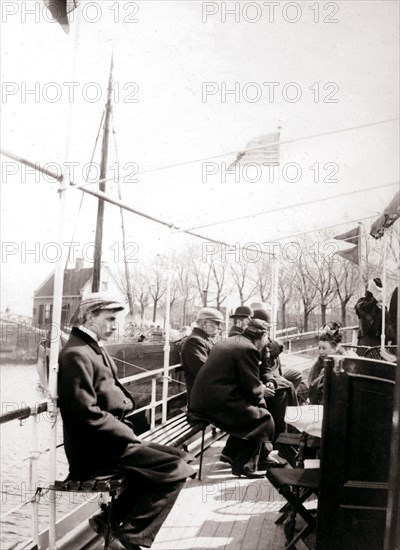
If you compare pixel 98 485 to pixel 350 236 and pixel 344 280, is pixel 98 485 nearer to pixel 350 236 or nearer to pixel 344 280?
pixel 350 236

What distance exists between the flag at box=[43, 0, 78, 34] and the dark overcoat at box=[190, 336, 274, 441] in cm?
233

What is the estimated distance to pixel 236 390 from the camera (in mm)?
3729

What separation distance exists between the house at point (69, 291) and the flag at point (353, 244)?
7.55 ft

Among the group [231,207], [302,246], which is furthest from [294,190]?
[302,246]

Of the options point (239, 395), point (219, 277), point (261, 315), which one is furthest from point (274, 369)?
point (219, 277)

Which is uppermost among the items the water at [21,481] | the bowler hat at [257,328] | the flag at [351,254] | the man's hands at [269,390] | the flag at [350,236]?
the flag at [350,236]

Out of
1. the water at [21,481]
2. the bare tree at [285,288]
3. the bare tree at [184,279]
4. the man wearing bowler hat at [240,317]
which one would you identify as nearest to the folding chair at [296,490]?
the man wearing bowler hat at [240,317]

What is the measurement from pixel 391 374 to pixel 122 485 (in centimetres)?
132

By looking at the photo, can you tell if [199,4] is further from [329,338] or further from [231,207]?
[329,338]

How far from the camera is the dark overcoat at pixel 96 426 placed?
224 centimetres

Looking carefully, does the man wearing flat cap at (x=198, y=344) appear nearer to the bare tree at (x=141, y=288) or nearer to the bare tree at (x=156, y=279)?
the bare tree at (x=156, y=279)

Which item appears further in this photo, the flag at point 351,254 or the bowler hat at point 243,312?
the flag at point 351,254

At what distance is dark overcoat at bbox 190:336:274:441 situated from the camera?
3.68 meters

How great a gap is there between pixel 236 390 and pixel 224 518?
95 cm
